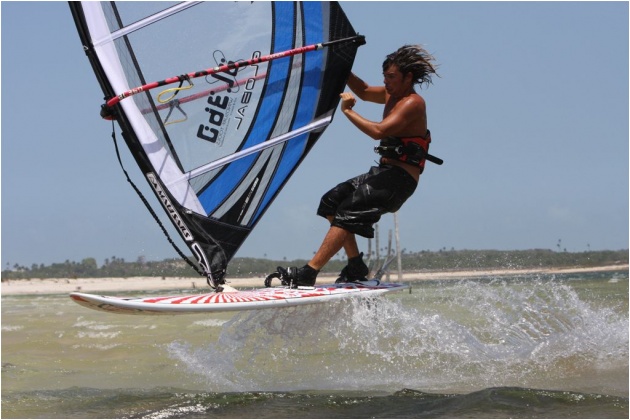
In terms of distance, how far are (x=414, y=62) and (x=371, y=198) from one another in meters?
0.93

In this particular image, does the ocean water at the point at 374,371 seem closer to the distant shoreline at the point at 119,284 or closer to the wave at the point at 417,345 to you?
the wave at the point at 417,345

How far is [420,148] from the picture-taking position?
561 cm

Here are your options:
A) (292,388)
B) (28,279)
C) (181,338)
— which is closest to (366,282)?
(292,388)

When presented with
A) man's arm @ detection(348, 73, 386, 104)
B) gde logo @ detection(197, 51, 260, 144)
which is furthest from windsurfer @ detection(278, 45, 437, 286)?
gde logo @ detection(197, 51, 260, 144)

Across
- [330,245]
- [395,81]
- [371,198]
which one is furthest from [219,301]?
[395,81]

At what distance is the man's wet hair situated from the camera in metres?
5.61

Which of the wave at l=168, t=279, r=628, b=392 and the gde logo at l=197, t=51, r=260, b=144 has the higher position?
the gde logo at l=197, t=51, r=260, b=144

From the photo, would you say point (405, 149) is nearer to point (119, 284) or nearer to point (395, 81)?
point (395, 81)

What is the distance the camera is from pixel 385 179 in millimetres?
5605

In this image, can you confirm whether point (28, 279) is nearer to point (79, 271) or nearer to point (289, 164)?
point (79, 271)

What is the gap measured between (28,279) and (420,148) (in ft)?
146

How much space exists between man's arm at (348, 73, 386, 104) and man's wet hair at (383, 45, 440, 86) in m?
0.40

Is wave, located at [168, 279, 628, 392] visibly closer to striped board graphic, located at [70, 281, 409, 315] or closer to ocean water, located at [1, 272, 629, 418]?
ocean water, located at [1, 272, 629, 418]

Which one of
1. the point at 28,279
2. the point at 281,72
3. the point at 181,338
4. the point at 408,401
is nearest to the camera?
the point at 408,401
